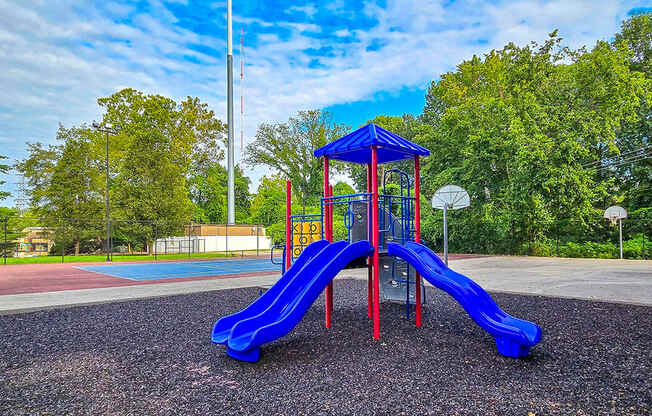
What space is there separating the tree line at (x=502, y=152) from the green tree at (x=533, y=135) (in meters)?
0.06

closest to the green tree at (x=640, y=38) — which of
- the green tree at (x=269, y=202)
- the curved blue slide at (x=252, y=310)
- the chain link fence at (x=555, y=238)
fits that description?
the chain link fence at (x=555, y=238)

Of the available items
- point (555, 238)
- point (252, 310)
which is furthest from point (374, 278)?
point (555, 238)

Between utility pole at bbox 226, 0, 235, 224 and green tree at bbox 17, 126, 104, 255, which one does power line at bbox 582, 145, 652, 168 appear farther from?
green tree at bbox 17, 126, 104, 255

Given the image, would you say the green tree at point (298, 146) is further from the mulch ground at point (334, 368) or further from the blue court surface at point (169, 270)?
the mulch ground at point (334, 368)

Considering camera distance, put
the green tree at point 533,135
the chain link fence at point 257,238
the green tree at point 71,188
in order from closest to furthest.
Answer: the green tree at point 533,135 < the chain link fence at point 257,238 < the green tree at point 71,188

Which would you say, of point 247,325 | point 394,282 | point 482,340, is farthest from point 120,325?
point 482,340

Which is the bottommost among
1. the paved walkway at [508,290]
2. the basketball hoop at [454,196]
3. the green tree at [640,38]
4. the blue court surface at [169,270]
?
the blue court surface at [169,270]

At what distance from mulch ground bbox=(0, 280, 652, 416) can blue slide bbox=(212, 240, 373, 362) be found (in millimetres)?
249

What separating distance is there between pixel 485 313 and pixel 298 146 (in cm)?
3841

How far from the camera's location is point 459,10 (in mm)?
15500

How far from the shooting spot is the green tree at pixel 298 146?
135ft

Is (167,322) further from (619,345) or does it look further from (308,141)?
(308,141)

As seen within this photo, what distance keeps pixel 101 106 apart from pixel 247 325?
122ft

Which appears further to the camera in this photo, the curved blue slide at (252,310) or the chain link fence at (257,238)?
the chain link fence at (257,238)
